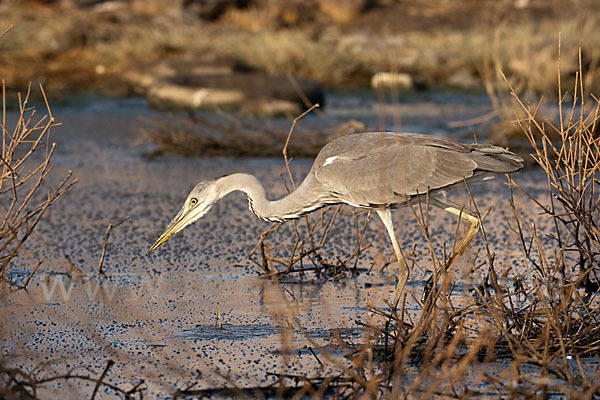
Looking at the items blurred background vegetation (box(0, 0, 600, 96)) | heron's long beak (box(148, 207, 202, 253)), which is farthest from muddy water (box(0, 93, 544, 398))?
blurred background vegetation (box(0, 0, 600, 96))

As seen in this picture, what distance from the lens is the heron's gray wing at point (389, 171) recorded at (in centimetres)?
538

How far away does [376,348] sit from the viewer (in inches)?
174

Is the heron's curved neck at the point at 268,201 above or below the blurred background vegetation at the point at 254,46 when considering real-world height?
above

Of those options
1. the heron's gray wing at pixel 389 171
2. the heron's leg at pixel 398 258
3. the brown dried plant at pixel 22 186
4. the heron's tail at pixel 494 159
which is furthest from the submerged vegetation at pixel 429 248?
the heron's gray wing at pixel 389 171

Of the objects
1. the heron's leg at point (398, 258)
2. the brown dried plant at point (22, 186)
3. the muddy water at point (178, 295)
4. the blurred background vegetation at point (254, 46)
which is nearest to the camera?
the muddy water at point (178, 295)

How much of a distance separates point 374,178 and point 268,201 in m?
0.62

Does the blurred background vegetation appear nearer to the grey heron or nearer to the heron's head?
the grey heron

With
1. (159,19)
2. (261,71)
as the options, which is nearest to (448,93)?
(261,71)

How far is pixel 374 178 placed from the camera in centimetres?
541

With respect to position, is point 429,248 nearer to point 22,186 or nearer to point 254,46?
point 22,186

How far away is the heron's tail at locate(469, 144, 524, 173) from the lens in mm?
5332

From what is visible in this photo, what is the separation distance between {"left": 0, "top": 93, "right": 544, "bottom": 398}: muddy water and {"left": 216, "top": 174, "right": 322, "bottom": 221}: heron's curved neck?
50 cm

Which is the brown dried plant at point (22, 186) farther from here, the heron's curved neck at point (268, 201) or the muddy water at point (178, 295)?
the heron's curved neck at point (268, 201)

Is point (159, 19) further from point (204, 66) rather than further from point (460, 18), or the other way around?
point (460, 18)
